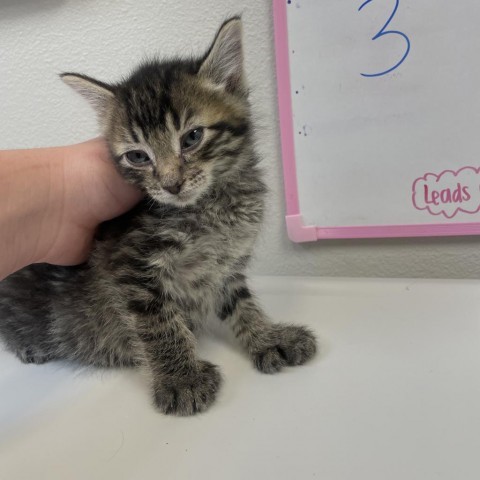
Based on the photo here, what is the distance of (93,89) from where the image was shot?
852 mm

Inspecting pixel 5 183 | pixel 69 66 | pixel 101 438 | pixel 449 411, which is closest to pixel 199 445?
pixel 101 438

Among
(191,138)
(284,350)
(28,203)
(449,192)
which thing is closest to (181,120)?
(191,138)

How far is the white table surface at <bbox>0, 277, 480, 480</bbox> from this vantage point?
0.57 meters

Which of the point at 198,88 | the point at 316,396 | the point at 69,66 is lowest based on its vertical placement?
the point at 316,396

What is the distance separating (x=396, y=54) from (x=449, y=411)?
0.71 m

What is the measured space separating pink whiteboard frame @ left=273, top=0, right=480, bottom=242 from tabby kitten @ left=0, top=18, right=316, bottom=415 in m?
0.20

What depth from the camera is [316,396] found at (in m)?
0.70

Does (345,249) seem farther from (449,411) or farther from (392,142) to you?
(449,411)

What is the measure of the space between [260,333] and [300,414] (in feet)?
0.75

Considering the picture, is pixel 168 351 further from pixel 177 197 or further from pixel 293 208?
pixel 293 208

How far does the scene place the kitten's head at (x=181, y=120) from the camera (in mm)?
756

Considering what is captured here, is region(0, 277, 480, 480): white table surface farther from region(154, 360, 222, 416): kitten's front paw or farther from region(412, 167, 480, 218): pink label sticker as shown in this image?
region(412, 167, 480, 218): pink label sticker

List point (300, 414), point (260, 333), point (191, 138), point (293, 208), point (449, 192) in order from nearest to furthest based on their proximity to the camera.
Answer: point (300, 414), point (191, 138), point (260, 333), point (449, 192), point (293, 208)

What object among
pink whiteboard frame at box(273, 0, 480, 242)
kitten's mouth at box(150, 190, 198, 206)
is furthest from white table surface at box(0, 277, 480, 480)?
kitten's mouth at box(150, 190, 198, 206)
